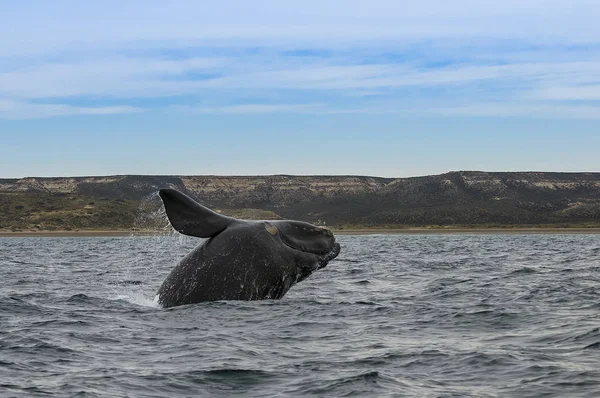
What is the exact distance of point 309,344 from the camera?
40.2 feet

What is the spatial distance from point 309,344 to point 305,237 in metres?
2.33

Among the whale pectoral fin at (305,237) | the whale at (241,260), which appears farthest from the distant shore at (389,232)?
the whale at (241,260)

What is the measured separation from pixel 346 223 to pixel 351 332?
110 metres

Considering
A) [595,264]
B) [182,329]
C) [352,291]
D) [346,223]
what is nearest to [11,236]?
[346,223]

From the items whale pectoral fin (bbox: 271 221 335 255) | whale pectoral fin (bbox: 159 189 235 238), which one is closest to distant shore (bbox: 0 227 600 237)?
whale pectoral fin (bbox: 271 221 335 255)

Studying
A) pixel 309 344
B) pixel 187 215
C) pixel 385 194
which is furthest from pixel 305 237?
pixel 385 194

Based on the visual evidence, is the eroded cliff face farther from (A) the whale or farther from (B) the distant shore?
(A) the whale

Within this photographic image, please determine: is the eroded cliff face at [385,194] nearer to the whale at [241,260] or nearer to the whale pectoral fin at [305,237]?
the whale pectoral fin at [305,237]

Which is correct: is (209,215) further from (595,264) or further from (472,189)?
(472,189)

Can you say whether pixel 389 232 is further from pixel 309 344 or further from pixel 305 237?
pixel 309 344

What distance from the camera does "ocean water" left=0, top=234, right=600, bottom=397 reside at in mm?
9859

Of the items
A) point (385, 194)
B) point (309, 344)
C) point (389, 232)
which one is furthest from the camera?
point (385, 194)

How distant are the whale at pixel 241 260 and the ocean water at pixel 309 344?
265 mm

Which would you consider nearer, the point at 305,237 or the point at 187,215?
the point at 187,215
